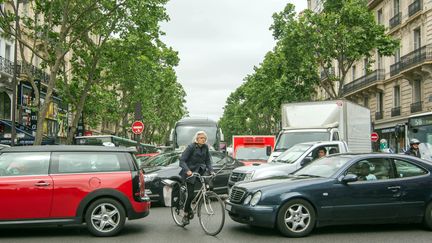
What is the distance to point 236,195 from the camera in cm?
952

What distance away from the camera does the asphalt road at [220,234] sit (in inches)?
342

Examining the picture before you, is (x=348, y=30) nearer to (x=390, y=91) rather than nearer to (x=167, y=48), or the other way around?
(x=390, y=91)

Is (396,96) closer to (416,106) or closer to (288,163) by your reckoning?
(416,106)

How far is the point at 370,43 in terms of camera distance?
1173 inches

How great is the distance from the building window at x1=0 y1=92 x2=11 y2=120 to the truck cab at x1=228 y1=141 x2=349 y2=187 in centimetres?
2245

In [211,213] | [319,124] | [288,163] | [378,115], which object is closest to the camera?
[211,213]

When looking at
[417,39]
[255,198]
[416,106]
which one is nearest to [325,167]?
[255,198]

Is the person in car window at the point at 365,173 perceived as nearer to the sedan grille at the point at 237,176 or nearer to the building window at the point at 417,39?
the sedan grille at the point at 237,176

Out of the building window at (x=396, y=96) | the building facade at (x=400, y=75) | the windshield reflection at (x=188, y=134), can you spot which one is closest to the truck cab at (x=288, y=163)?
the windshield reflection at (x=188, y=134)

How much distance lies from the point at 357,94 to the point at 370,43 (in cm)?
1964

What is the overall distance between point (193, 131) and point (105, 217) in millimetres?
20124

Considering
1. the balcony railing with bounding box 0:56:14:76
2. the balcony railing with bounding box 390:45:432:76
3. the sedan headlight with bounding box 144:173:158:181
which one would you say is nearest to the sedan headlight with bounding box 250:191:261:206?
the sedan headlight with bounding box 144:173:158:181

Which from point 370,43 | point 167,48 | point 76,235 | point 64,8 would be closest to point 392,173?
point 76,235

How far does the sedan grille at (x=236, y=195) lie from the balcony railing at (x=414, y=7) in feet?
100
